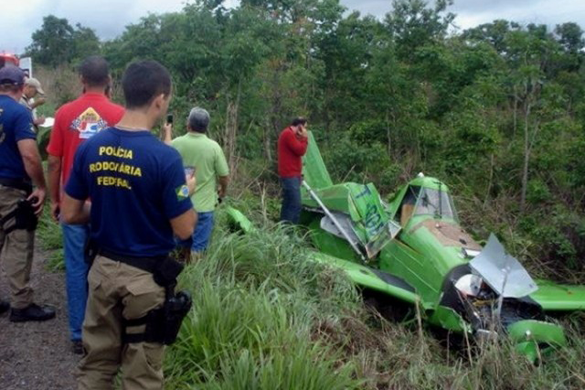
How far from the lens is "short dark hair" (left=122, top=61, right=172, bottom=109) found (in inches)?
118

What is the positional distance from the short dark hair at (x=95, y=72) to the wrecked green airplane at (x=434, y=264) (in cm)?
291

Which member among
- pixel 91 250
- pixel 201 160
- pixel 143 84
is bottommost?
pixel 201 160

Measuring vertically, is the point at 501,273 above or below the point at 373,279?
above

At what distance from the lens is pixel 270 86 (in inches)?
552

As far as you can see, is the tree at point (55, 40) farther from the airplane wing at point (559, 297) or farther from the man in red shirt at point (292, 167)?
the airplane wing at point (559, 297)

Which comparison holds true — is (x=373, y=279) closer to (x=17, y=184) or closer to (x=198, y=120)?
→ (x=198, y=120)

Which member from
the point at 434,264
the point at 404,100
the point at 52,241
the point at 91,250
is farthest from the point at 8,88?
the point at 404,100

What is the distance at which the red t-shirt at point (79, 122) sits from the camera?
13.9 ft

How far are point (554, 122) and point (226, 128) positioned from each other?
220 inches

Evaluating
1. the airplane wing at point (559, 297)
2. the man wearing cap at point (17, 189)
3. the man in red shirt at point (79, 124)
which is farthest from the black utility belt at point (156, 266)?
the airplane wing at point (559, 297)

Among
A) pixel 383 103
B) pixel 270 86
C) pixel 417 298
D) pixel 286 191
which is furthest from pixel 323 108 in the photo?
pixel 417 298

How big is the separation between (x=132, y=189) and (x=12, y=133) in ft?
7.64

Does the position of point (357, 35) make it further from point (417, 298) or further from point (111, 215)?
point (111, 215)

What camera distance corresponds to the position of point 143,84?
3000mm
